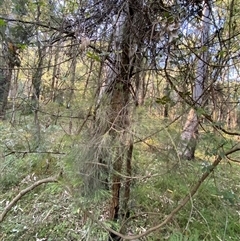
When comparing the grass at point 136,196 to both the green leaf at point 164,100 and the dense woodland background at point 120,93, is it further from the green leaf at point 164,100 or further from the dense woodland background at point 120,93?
the green leaf at point 164,100

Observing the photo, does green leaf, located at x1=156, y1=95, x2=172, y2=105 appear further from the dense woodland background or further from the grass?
the grass

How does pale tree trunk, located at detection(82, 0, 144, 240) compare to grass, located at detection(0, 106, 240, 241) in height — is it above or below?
above

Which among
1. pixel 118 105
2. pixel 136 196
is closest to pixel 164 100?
pixel 118 105

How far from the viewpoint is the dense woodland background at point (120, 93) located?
1314 millimetres

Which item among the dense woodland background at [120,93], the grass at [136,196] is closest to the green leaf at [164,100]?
the dense woodland background at [120,93]

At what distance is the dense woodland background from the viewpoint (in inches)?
51.8

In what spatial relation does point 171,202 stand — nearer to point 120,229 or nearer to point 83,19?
point 120,229

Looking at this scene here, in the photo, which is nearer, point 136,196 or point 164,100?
point 164,100

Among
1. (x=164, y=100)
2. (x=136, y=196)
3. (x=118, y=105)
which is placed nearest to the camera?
(x=164, y=100)

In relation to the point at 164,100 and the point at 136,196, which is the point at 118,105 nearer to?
the point at 164,100

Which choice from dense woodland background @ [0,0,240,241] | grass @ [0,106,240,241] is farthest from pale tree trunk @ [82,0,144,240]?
grass @ [0,106,240,241]

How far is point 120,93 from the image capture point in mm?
1522

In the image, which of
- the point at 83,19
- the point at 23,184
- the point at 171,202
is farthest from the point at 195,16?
the point at 23,184

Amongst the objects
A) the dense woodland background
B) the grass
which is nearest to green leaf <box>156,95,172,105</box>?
the dense woodland background
